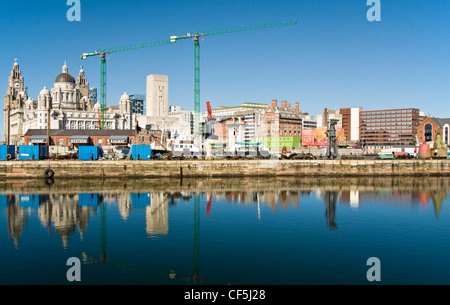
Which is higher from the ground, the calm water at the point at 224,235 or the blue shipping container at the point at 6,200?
the blue shipping container at the point at 6,200

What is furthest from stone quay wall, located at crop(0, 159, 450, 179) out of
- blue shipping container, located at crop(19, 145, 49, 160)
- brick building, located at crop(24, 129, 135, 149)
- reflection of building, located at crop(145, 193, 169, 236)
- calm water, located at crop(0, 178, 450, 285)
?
brick building, located at crop(24, 129, 135, 149)

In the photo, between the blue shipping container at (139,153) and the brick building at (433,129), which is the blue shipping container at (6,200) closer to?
the blue shipping container at (139,153)

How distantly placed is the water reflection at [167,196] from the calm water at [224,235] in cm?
16

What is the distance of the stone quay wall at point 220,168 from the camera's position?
2835 inches

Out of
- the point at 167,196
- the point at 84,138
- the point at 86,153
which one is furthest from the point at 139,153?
the point at 84,138

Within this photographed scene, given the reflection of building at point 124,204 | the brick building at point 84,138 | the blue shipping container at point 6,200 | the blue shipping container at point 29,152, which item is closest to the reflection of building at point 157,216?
the reflection of building at point 124,204

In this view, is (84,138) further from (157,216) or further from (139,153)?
(157,216)

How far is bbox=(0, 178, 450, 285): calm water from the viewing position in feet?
75.2

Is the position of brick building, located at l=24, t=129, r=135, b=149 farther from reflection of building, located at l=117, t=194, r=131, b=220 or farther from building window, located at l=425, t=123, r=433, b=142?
building window, located at l=425, t=123, r=433, b=142

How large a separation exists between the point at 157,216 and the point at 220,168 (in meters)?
37.8

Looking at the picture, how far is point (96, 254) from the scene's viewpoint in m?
26.7

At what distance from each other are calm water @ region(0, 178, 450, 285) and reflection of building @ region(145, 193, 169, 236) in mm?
111

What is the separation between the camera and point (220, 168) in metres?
76.9
